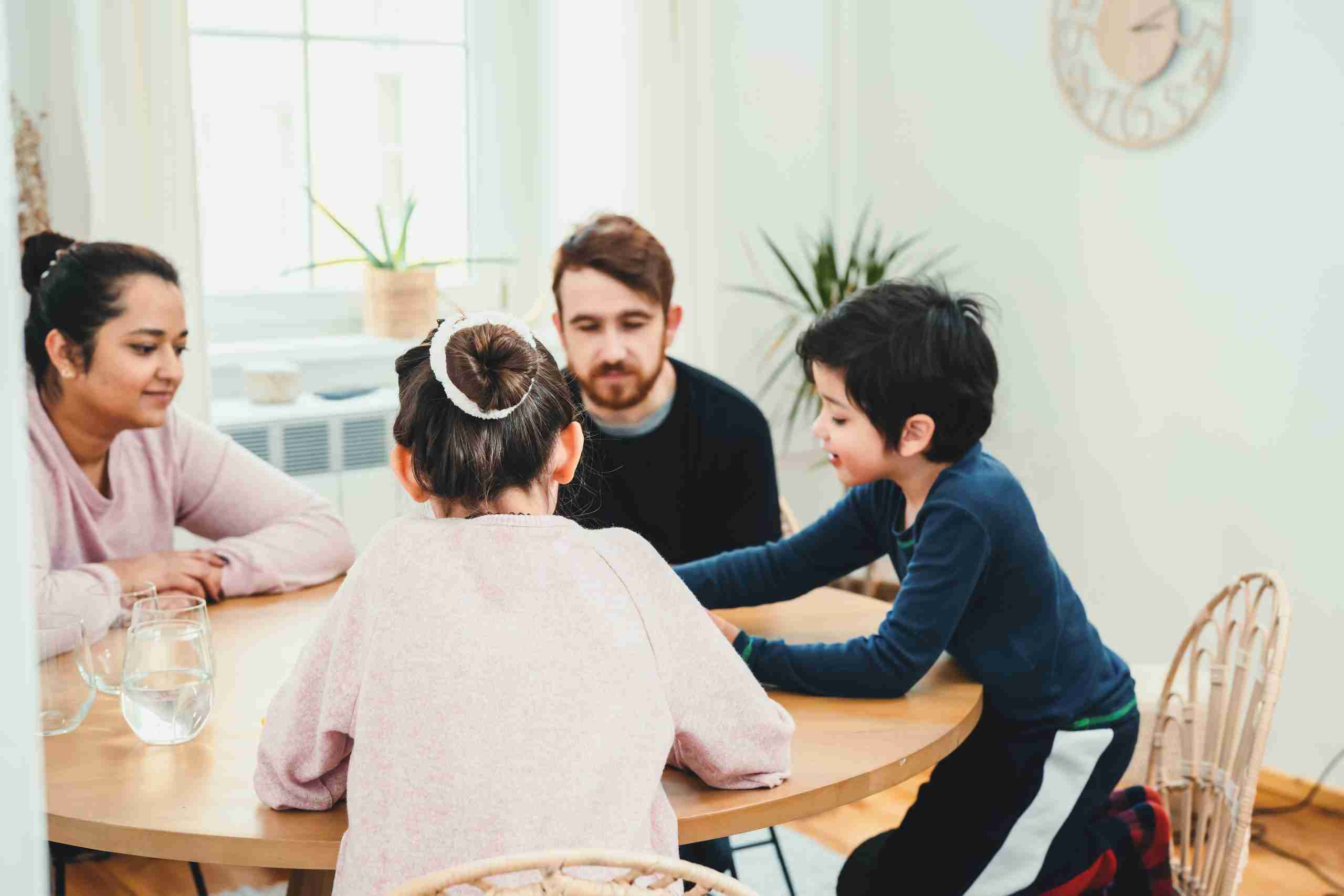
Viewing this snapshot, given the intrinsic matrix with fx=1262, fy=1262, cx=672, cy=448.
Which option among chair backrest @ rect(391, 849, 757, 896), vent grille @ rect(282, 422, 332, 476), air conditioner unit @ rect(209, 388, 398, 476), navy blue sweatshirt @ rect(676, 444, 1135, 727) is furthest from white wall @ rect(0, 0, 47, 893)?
vent grille @ rect(282, 422, 332, 476)

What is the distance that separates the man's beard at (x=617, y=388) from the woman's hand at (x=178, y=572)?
2.21ft

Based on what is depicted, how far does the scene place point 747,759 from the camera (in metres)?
1.17

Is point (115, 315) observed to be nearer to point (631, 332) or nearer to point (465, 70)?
point (631, 332)

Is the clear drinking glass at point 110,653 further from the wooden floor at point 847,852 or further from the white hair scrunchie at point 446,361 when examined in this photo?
the wooden floor at point 847,852

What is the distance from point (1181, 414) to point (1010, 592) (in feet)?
5.79

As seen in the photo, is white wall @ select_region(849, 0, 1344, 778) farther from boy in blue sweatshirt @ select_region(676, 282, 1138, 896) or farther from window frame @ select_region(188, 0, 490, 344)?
boy in blue sweatshirt @ select_region(676, 282, 1138, 896)

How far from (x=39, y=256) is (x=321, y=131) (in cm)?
145

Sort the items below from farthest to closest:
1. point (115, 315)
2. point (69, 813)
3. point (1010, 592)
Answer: point (115, 315) < point (1010, 592) < point (69, 813)

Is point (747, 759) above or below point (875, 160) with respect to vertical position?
below

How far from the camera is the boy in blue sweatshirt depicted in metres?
1.46

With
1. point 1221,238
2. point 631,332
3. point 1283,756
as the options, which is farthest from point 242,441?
point 1283,756

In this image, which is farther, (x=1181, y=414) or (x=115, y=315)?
(x=1181, y=414)

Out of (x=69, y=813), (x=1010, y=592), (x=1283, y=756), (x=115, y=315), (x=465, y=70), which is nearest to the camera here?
(x=69, y=813)

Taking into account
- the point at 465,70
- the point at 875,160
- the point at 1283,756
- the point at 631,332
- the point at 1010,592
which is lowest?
the point at 1283,756
